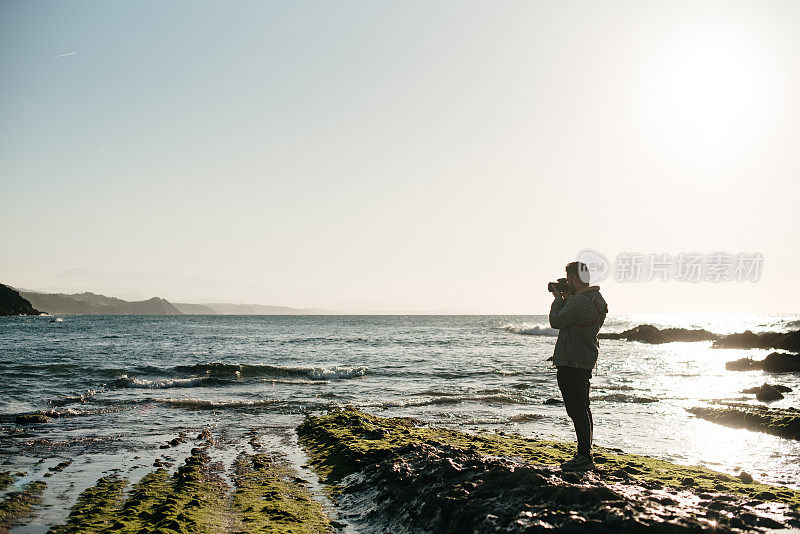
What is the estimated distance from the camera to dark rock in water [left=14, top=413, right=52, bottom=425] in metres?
12.6

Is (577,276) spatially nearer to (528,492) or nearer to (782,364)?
(528,492)

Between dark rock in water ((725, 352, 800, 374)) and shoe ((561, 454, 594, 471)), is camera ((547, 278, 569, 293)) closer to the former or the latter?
shoe ((561, 454, 594, 471))

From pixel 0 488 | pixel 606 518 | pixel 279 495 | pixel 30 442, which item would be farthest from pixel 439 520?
pixel 30 442

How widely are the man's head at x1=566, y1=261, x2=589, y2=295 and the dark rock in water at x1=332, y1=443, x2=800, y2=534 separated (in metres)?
2.57

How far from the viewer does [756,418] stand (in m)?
13.0

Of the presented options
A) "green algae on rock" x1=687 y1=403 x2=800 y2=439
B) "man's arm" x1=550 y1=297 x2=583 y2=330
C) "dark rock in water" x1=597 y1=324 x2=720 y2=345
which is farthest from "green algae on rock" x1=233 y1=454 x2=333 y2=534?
"dark rock in water" x1=597 y1=324 x2=720 y2=345

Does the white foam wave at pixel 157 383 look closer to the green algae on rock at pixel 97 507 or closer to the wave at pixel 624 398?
the green algae on rock at pixel 97 507

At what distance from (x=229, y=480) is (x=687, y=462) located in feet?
26.5

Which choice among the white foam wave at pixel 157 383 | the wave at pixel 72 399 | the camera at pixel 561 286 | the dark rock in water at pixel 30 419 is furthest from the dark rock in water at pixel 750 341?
the dark rock in water at pixel 30 419

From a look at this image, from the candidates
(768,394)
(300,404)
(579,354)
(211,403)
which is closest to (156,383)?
(211,403)

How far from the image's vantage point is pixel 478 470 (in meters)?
6.36

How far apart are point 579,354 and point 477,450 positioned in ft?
9.98

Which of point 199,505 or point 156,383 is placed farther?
point 156,383

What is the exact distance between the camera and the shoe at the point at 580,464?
6.95 metres
